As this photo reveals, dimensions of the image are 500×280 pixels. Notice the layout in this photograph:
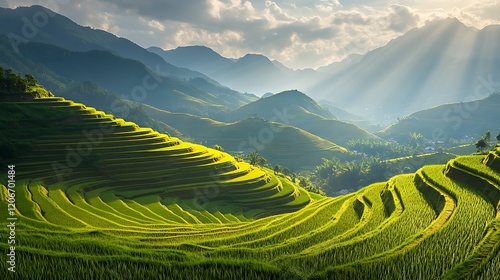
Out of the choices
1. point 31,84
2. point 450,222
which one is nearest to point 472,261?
point 450,222

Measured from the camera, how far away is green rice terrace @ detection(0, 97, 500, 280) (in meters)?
14.6

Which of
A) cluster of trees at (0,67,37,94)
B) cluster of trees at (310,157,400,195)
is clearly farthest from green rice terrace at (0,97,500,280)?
cluster of trees at (310,157,400,195)

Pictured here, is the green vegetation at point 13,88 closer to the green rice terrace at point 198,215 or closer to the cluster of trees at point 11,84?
the cluster of trees at point 11,84

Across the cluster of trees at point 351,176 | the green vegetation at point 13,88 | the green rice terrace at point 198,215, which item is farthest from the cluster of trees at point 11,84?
the cluster of trees at point 351,176

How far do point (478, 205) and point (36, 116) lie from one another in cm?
7122

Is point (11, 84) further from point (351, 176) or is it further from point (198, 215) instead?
point (351, 176)

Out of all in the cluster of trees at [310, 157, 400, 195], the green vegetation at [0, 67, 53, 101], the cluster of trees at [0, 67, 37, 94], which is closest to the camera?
the green vegetation at [0, 67, 53, 101]

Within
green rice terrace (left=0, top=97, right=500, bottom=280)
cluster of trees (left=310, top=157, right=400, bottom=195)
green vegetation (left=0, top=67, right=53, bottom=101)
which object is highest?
green vegetation (left=0, top=67, right=53, bottom=101)

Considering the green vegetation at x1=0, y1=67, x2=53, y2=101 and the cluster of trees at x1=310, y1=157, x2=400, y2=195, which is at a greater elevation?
the green vegetation at x1=0, y1=67, x2=53, y2=101

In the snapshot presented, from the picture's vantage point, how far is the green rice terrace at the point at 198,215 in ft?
47.9

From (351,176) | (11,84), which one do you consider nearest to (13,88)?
(11,84)

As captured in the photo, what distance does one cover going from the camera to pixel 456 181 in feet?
112

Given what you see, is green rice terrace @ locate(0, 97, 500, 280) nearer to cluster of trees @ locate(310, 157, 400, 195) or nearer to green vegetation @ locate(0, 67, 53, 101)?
green vegetation @ locate(0, 67, 53, 101)

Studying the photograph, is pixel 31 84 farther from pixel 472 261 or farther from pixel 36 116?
pixel 472 261
